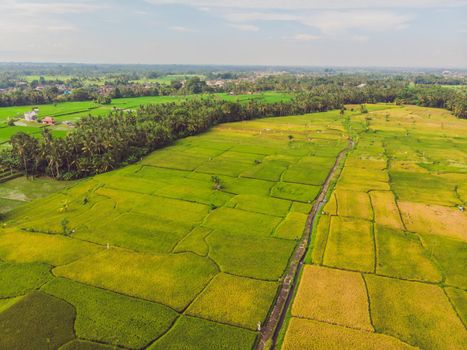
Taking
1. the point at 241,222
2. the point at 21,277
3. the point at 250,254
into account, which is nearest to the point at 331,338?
the point at 250,254

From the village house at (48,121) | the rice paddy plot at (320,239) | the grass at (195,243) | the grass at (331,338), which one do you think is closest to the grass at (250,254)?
the grass at (195,243)

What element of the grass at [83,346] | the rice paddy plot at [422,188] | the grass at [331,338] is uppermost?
the rice paddy plot at [422,188]

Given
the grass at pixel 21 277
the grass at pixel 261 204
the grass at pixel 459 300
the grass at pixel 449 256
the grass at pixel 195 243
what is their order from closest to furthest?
the grass at pixel 459 300 → the grass at pixel 21 277 → the grass at pixel 449 256 → the grass at pixel 195 243 → the grass at pixel 261 204

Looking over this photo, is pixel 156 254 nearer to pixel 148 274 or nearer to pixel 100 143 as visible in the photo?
pixel 148 274

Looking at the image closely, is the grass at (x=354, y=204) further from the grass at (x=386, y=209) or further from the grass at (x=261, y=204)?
the grass at (x=261, y=204)

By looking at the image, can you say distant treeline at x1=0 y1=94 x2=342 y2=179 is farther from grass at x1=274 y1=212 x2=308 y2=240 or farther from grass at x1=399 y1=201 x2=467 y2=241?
grass at x1=399 y1=201 x2=467 y2=241

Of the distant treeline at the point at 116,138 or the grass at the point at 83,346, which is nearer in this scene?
the grass at the point at 83,346
